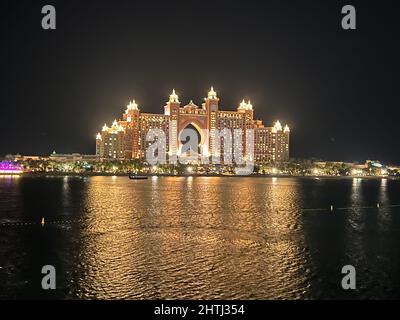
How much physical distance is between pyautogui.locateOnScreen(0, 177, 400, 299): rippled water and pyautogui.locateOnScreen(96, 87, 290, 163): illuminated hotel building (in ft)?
376

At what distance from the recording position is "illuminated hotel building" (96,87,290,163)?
150750 mm

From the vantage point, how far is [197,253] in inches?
805

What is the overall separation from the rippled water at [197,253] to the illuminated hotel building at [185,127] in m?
115

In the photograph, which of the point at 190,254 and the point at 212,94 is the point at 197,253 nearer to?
the point at 190,254

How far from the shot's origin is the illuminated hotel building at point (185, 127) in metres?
151

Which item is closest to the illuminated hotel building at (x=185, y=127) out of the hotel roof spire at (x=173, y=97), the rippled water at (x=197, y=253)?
the hotel roof spire at (x=173, y=97)

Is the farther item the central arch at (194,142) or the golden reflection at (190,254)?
the central arch at (194,142)

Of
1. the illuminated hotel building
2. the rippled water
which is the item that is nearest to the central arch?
the illuminated hotel building

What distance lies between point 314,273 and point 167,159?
13066 cm

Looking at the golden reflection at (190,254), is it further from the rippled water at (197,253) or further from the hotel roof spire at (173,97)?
the hotel roof spire at (173,97)

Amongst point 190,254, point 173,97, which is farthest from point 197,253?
point 173,97
